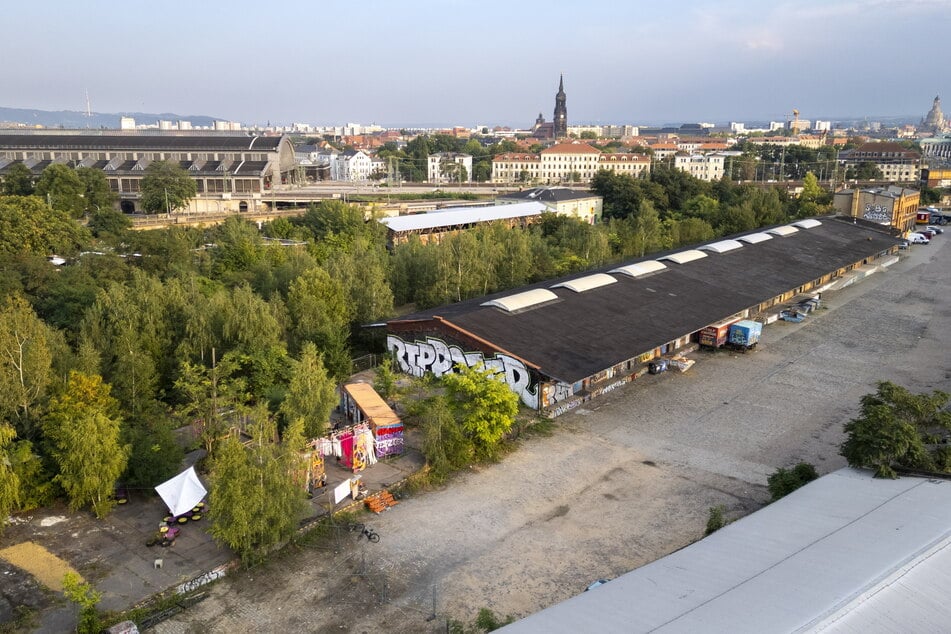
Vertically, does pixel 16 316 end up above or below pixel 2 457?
above

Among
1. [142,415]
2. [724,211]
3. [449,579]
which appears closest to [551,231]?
[724,211]

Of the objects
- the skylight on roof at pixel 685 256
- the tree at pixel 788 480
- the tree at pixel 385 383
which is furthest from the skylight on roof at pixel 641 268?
the tree at pixel 788 480

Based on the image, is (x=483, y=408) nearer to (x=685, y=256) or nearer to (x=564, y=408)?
(x=564, y=408)

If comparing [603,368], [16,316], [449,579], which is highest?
[16,316]

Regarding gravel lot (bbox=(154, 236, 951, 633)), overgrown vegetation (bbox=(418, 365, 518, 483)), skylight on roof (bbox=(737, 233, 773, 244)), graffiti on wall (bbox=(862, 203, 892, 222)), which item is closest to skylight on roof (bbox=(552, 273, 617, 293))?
gravel lot (bbox=(154, 236, 951, 633))

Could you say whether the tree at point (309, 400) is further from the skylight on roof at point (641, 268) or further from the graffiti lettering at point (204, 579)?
the skylight on roof at point (641, 268)

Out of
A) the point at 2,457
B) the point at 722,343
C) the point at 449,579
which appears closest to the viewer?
the point at 449,579

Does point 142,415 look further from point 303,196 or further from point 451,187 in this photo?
point 451,187
